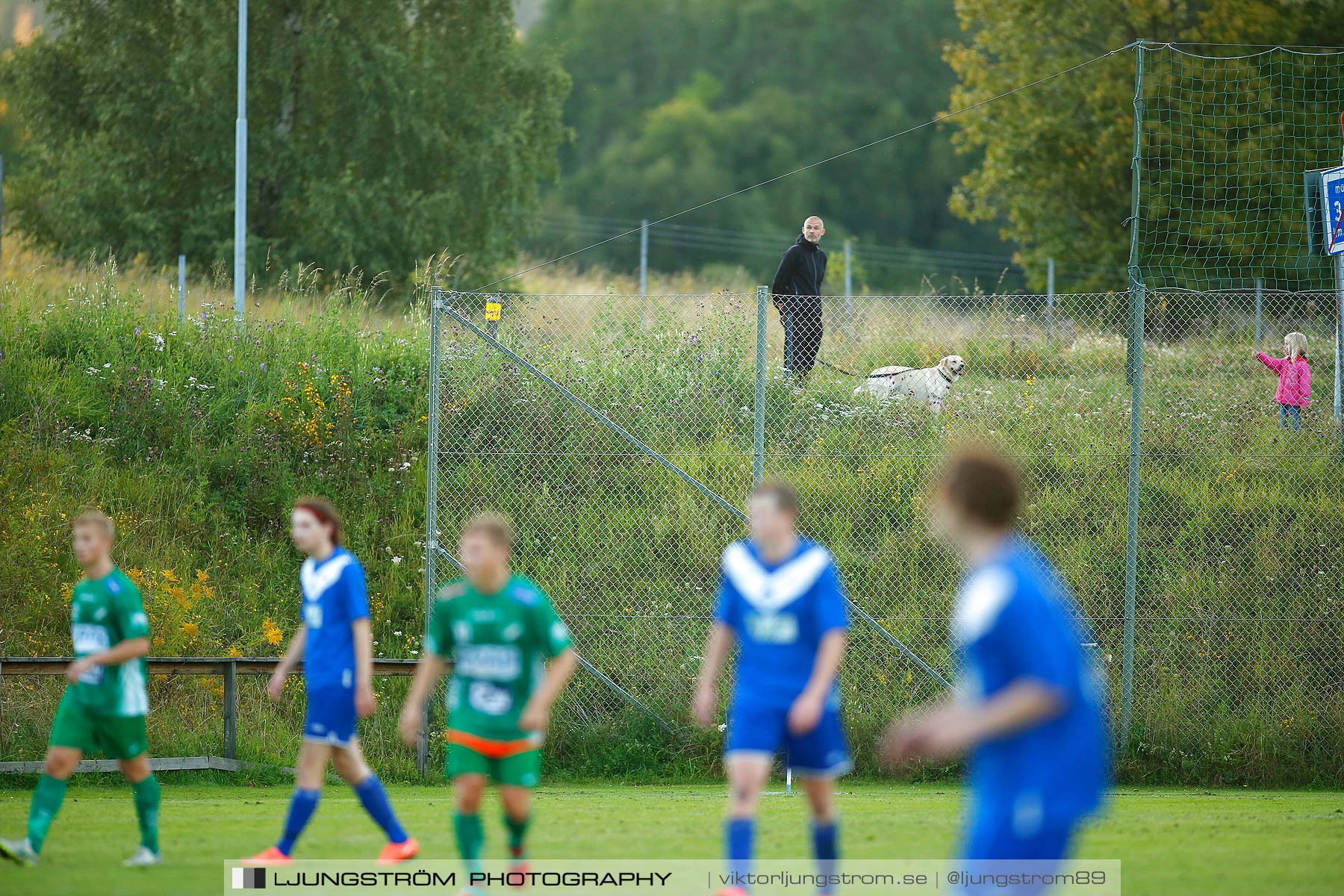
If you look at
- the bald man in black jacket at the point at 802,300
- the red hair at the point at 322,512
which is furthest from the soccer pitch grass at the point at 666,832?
the bald man in black jacket at the point at 802,300

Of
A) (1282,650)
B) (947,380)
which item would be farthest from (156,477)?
(1282,650)

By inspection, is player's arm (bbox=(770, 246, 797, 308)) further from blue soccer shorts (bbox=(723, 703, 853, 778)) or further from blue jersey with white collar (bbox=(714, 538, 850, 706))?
blue soccer shorts (bbox=(723, 703, 853, 778))

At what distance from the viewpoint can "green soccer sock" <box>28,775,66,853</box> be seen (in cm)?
684

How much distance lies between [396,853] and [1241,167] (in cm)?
2074

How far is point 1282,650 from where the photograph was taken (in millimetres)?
11422

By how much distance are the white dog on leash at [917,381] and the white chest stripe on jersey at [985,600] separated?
27.4 feet

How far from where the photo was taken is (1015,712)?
376 centimetres

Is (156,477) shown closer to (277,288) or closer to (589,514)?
(589,514)

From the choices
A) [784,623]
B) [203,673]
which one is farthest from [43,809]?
[203,673]

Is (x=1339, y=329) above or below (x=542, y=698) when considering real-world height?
above

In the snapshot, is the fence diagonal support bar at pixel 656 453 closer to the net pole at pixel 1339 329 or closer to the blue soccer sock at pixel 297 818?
the net pole at pixel 1339 329

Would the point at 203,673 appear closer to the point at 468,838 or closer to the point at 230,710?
the point at 230,710

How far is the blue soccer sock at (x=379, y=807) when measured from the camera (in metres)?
6.70

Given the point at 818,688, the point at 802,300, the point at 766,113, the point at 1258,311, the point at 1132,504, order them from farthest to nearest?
the point at 766,113 < the point at 802,300 < the point at 1258,311 < the point at 1132,504 < the point at 818,688
